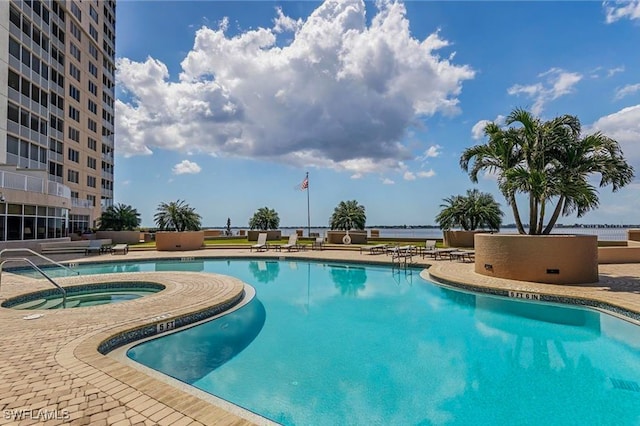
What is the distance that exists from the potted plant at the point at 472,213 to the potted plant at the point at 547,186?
1452 cm

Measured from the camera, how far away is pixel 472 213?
85.3 feet

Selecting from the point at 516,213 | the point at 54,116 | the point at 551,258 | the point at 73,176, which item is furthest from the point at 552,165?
the point at 73,176

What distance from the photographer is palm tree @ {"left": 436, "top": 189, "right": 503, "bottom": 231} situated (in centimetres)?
2594

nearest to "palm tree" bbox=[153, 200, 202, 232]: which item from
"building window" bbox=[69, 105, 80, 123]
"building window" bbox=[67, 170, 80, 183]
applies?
"building window" bbox=[67, 170, 80, 183]

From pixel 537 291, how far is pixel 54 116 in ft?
128

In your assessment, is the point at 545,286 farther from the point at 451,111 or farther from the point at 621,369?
the point at 451,111

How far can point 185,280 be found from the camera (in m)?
10.6

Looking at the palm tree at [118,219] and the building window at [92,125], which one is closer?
the palm tree at [118,219]

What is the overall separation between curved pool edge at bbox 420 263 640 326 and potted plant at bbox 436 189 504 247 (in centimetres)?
1545

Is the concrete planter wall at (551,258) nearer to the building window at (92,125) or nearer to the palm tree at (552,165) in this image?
the palm tree at (552,165)

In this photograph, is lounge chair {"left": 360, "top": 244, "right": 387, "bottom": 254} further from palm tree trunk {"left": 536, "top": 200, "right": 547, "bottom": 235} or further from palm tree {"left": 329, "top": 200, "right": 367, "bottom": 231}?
palm tree {"left": 329, "top": 200, "right": 367, "bottom": 231}

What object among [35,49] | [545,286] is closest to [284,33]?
[545,286]

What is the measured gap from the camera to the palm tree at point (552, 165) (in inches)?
409

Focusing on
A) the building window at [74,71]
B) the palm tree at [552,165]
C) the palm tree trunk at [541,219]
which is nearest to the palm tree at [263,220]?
the building window at [74,71]
